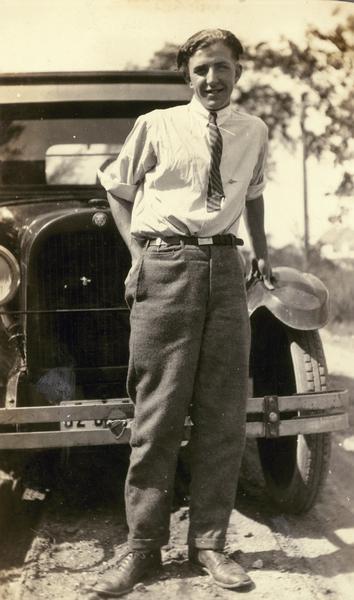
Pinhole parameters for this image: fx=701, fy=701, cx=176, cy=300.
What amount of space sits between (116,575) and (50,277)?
1.18 metres

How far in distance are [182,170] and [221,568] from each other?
4.25 feet

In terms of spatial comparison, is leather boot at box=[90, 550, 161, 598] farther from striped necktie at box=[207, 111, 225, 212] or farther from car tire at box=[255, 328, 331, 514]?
striped necktie at box=[207, 111, 225, 212]

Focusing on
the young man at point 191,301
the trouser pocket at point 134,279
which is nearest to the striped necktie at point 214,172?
the young man at point 191,301

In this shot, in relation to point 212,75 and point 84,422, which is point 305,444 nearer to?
point 84,422

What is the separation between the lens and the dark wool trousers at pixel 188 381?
2.22 metres

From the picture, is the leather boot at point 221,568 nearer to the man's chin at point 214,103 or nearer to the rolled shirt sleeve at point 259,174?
the rolled shirt sleeve at point 259,174

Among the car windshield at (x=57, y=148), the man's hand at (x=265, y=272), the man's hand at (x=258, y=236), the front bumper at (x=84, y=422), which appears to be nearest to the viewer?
the front bumper at (x=84, y=422)

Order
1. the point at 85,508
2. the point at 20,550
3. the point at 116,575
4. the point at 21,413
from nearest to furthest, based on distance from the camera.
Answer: the point at 116,575
the point at 21,413
the point at 20,550
the point at 85,508

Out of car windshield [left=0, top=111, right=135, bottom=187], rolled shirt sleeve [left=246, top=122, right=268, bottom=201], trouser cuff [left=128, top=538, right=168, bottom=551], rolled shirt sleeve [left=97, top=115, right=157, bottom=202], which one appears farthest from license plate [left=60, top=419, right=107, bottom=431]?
car windshield [left=0, top=111, right=135, bottom=187]

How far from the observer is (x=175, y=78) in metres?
3.28

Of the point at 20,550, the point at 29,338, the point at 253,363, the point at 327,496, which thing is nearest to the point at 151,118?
the point at 29,338

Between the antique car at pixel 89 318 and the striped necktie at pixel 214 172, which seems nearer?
the striped necktie at pixel 214 172

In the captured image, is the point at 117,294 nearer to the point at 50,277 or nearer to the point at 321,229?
the point at 50,277

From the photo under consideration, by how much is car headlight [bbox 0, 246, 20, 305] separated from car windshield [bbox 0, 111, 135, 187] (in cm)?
66
